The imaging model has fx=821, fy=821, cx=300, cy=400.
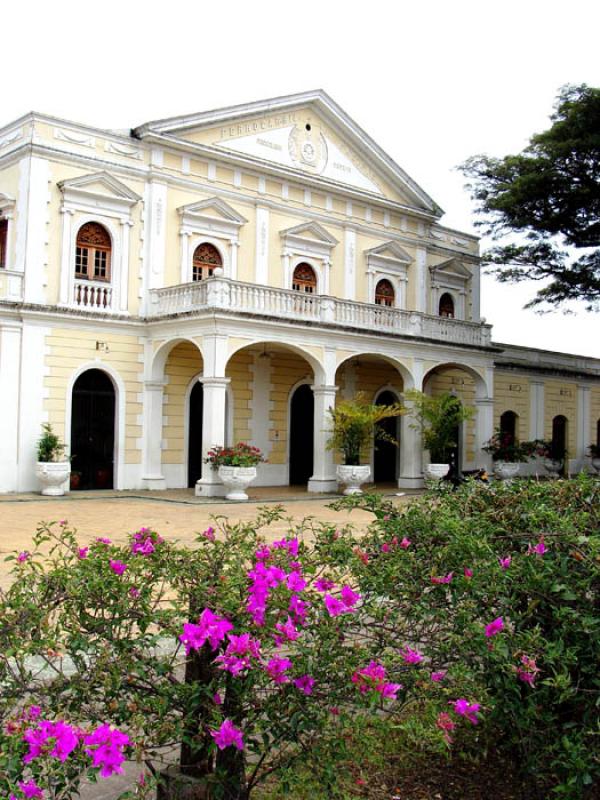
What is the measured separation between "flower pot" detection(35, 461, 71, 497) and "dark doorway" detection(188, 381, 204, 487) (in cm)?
363

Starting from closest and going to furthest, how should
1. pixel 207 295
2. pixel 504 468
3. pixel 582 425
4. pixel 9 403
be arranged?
pixel 9 403 → pixel 207 295 → pixel 504 468 → pixel 582 425

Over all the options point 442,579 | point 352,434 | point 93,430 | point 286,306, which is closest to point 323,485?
point 352,434

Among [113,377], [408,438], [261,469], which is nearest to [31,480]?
[113,377]

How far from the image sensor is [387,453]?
2438 centimetres

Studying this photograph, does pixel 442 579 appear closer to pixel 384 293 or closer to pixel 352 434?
pixel 352 434

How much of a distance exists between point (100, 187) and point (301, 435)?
8.18 meters

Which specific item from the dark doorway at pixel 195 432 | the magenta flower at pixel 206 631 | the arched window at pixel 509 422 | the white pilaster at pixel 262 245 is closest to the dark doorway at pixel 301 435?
the dark doorway at pixel 195 432

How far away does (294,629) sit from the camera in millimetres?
2916

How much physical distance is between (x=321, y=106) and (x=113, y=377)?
945cm

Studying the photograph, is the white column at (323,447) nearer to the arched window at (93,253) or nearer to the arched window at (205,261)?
the arched window at (205,261)

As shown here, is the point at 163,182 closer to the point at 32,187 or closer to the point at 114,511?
the point at 32,187

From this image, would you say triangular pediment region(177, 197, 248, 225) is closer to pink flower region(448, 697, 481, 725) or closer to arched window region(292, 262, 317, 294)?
arched window region(292, 262, 317, 294)

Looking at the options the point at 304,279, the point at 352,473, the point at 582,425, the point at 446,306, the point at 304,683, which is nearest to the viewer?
the point at 304,683

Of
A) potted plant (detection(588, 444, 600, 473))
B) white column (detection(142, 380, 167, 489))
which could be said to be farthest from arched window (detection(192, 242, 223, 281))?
potted plant (detection(588, 444, 600, 473))
